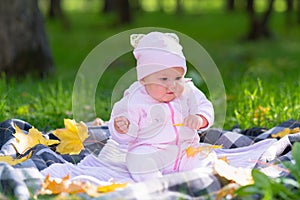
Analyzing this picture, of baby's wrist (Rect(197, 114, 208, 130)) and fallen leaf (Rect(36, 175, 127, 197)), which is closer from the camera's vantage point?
fallen leaf (Rect(36, 175, 127, 197))

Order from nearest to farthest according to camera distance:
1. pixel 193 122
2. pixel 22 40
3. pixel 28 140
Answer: pixel 193 122, pixel 28 140, pixel 22 40

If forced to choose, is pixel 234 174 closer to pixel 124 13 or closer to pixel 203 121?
pixel 203 121

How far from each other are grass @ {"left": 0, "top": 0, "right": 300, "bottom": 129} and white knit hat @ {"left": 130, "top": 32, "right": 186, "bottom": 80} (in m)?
1.47

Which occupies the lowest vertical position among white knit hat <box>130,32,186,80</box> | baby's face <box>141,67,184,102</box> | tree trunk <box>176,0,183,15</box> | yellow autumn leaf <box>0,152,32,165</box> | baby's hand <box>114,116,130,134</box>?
tree trunk <box>176,0,183,15</box>

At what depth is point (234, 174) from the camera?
316 centimetres

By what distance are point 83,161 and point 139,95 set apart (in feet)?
1.72

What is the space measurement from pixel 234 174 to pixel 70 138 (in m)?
1.34

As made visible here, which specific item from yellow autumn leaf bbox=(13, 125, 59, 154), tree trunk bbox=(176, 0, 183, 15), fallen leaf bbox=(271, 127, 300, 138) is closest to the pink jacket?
yellow autumn leaf bbox=(13, 125, 59, 154)

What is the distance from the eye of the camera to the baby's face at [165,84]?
354 cm

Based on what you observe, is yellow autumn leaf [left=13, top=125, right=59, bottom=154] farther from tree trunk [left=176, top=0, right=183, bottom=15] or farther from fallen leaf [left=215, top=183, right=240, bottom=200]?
tree trunk [left=176, top=0, right=183, bottom=15]

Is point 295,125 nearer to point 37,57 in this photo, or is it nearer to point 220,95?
point 220,95

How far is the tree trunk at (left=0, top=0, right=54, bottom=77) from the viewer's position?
7.59 metres

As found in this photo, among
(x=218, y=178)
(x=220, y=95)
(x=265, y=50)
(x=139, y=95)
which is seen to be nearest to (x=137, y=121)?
(x=139, y=95)

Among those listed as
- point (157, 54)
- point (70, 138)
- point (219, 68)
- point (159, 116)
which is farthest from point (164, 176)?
point (219, 68)
